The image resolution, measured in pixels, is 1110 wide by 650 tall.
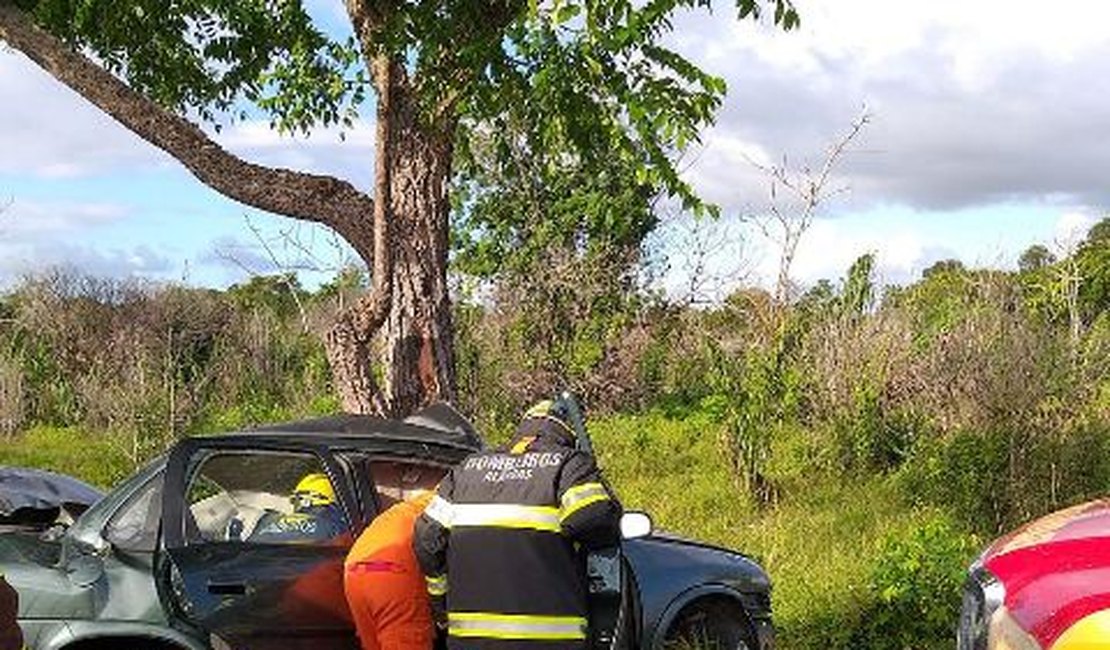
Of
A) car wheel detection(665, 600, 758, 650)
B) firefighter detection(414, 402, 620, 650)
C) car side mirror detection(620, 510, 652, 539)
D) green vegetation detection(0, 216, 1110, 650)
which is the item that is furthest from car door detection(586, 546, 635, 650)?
green vegetation detection(0, 216, 1110, 650)

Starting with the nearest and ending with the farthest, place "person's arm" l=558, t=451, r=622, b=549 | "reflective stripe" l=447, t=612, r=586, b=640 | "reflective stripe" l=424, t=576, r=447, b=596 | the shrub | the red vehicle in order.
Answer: the red vehicle < "person's arm" l=558, t=451, r=622, b=549 < "reflective stripe" l=447, t=612, r=586, b=640 < "reflective stripe" l=424, t=576, r=447, b=596 < the shrub

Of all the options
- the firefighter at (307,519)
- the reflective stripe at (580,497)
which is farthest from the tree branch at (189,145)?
the reflective stripe at (580,497)

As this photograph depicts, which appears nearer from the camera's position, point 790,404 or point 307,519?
point 307,519

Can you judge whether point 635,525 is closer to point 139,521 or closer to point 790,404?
point 139,521

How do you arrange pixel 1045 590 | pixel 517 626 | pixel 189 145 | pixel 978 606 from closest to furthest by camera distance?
pixel 1045 590
pixel 978 606
pixel 517 626
pixel 189 145

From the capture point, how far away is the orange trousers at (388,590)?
218 inches

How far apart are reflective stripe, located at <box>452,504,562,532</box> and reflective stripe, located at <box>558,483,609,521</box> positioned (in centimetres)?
5

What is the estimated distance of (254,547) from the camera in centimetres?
576

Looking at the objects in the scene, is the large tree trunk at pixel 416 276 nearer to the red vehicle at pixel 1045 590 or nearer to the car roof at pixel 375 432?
the car roof at pixel 375 432

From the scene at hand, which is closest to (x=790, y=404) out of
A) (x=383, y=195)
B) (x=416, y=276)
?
(x=416, y=276)

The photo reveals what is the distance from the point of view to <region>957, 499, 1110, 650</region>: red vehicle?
328cm

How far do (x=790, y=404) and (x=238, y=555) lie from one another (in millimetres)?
8873

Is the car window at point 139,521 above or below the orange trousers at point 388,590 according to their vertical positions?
above

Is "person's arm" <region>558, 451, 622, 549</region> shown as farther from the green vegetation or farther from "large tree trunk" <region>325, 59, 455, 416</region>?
"large tree trunk" <region>325, 59, 455, 416</region>
